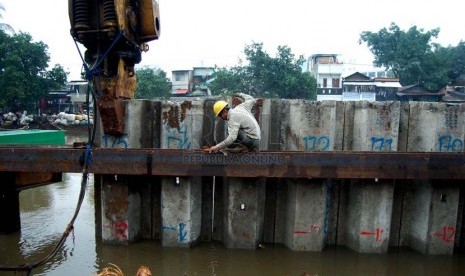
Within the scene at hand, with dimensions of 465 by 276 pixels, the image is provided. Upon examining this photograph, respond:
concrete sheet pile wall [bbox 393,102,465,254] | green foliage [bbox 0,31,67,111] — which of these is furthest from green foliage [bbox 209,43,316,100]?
concrete sheet pile wall [bbox 393,102,465,254]

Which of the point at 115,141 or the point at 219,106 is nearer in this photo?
the point at 219,106

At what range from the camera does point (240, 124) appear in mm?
4676

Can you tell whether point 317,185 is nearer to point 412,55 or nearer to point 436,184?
point 436,184

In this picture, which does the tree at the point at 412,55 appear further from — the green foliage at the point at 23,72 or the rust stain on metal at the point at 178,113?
the rust stain on metal at the point at 178,113

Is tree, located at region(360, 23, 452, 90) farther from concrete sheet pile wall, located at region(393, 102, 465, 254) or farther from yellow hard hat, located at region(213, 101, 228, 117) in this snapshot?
yellow hard hat, located at region(213, 101, 228, 117)

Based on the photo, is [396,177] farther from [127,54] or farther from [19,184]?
[19,184]

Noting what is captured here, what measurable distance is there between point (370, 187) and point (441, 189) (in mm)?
1051

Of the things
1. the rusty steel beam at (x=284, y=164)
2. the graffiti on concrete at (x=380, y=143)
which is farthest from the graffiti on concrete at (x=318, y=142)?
the graffiti on concrete at (x=380, y=143)

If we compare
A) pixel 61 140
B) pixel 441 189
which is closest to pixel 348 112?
pixel 441 189

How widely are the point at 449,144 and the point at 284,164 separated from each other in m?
2.55

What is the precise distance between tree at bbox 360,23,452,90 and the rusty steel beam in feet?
137

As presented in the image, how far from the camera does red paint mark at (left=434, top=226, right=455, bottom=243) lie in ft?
16.8

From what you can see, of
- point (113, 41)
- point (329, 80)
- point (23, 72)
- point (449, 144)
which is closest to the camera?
point (113, 41)

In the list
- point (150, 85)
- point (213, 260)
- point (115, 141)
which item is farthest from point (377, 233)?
point (150, 85)
